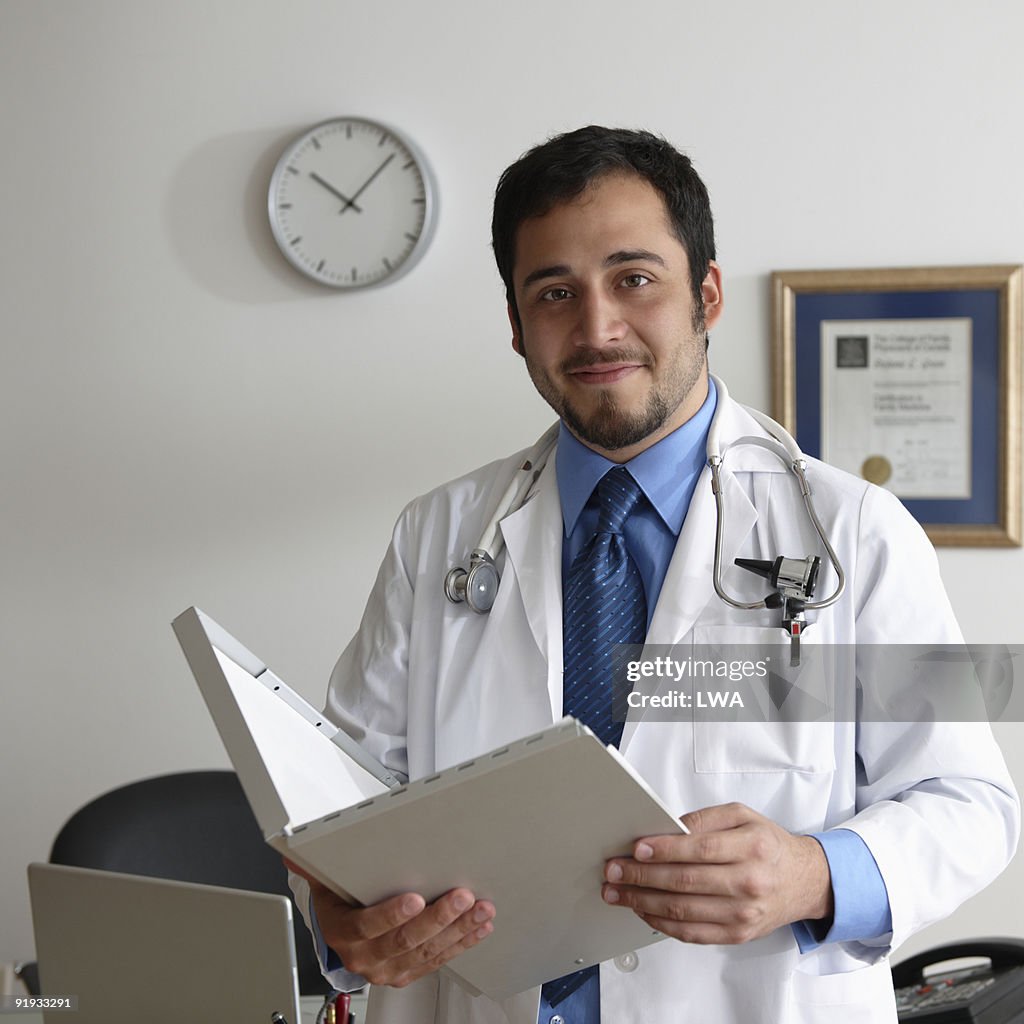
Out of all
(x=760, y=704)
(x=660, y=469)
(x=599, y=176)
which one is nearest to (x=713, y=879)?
(x=760, y=704)

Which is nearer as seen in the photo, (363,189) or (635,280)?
(635,280)

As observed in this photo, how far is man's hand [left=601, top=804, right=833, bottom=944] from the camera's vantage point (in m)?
0.99

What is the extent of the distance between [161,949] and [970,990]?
3.62 ft

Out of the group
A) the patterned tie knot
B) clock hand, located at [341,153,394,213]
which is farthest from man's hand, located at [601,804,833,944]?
clock hand, located at [341,153,394,213]

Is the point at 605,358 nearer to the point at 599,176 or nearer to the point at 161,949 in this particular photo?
the point at 599,176

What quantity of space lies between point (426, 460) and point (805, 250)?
840 millimetres

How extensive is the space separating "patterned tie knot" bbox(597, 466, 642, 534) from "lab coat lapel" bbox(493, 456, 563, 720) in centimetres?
7

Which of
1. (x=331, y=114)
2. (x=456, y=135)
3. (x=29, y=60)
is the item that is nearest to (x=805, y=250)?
(x=456, y=135)

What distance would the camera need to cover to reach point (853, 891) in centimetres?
111

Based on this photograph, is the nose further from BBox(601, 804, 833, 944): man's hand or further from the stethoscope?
BBox(601, 804, 833, 944): man's hand

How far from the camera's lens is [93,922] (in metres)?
1.14

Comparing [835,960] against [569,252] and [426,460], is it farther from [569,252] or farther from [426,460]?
[426,460]

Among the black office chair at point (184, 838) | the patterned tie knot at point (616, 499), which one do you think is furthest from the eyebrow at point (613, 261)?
the black office chair at point (184, 838)

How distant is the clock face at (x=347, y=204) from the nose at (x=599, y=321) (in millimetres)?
1125
